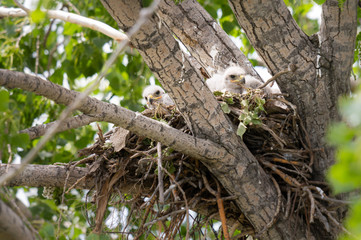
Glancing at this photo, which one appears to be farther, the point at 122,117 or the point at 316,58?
the point at 316,58

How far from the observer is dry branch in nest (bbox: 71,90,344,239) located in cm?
264

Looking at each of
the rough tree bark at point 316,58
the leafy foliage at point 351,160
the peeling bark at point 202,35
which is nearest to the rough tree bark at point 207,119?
the rough tree bark at point 316,58

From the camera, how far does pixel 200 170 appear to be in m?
2.72

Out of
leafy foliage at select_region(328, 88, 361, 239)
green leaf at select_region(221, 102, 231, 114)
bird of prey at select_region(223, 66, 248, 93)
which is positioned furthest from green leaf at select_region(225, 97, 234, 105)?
leafy foliage at select_region(328, 88, 361, 239)

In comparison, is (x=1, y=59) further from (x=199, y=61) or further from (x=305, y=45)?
(x=305, y=45)

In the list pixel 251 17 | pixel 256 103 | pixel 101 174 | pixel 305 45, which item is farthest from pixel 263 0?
pixel 101 174

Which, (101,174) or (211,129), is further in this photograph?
(101,174)

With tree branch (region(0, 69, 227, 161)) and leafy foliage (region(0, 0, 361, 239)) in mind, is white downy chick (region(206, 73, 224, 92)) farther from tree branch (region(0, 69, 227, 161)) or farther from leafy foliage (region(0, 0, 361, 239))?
tree branch (region(0, 69, 227, 161))

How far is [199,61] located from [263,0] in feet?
3.55

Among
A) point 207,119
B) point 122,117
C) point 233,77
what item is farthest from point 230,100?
point 122,117

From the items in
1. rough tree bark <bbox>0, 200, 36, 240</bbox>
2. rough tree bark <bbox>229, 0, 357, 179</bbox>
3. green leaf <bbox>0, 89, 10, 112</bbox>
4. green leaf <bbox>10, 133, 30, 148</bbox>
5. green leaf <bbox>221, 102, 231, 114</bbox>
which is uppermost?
rough tree bark <bbox>229, 0, 357, 179</bbox>

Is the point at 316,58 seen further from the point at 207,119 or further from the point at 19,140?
the point at 19,140

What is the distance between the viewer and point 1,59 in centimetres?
479

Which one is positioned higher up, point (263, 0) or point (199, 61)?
point (199, 61)
